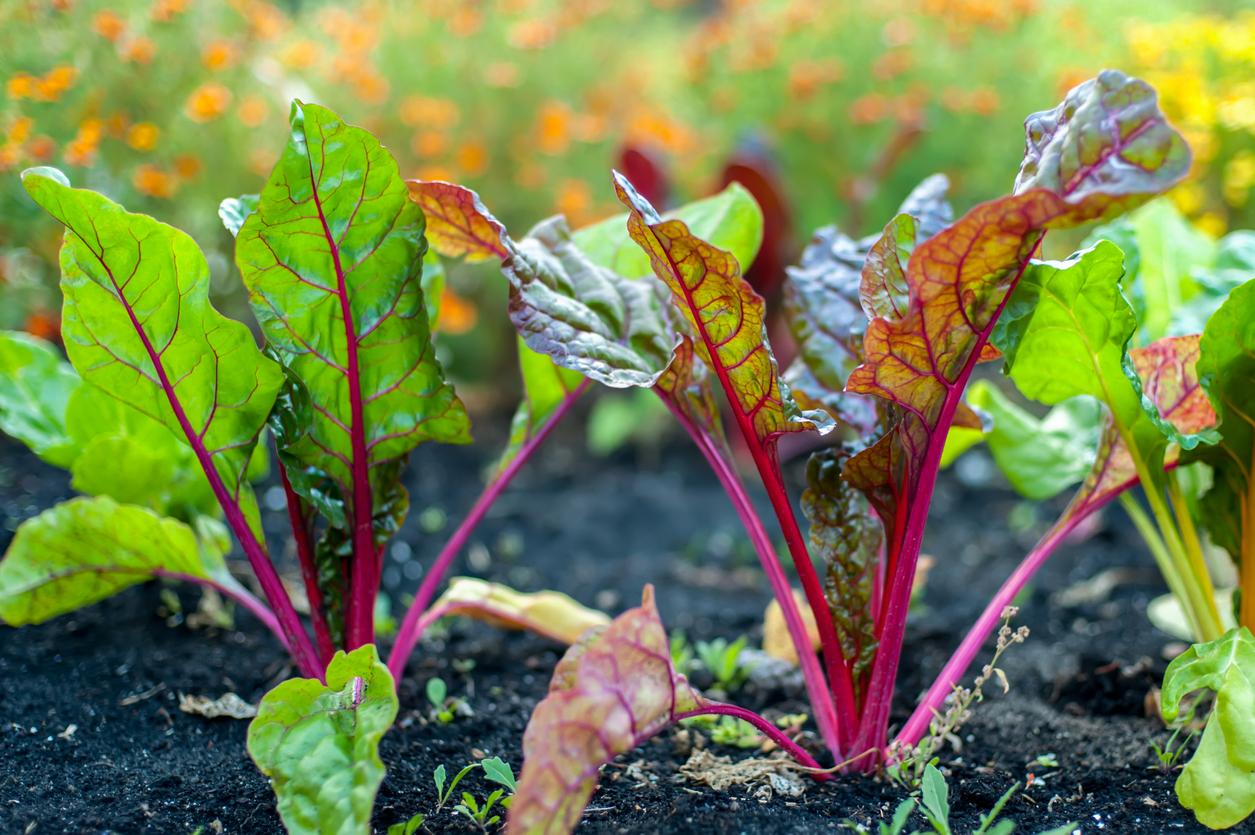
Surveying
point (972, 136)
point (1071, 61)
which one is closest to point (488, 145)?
point (972, 136)

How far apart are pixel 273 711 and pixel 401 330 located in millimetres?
508

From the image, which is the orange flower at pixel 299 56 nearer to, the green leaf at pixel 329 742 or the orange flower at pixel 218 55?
the orange flower at pixel 218 55

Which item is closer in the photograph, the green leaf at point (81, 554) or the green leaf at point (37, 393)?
the green leaf at point (81, 554)

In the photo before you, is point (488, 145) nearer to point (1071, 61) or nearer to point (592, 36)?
point (592, 36)

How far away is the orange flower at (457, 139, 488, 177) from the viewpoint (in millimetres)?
3377

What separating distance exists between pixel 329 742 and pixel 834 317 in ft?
3.10

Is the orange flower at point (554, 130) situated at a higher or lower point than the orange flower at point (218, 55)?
lower

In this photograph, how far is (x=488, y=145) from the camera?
385 centimetres

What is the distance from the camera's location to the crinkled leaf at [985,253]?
0.99 metres

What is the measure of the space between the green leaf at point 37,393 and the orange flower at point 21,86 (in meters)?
0.59

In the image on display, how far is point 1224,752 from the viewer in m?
1.16

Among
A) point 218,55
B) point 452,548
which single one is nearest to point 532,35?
point 218,55

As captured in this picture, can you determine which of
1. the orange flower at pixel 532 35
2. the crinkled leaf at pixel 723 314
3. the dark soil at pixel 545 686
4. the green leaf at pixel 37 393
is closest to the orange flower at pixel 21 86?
the green leaf at pixel 37 393

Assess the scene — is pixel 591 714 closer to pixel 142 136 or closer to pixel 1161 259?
pixel 1161 259
